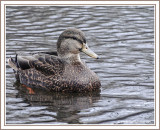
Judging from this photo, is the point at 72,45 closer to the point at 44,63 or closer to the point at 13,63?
the point at 44,63

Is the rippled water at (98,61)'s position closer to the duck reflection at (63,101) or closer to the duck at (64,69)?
the duck reflection at (63,101)

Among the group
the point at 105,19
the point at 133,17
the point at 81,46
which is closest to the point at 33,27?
the point at 105,19

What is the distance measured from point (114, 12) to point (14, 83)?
23.1 feet

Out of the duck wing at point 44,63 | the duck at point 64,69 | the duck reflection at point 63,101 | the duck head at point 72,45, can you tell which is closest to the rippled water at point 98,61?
the duck reflection at point 63,101

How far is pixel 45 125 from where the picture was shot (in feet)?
26.5

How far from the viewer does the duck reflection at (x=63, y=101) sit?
865cm

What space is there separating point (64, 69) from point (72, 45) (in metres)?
0.55

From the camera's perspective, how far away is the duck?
10016mm

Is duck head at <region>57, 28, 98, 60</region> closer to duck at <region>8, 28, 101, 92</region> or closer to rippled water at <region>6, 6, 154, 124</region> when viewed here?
duck at <region>8, 28, 101, 92</region>

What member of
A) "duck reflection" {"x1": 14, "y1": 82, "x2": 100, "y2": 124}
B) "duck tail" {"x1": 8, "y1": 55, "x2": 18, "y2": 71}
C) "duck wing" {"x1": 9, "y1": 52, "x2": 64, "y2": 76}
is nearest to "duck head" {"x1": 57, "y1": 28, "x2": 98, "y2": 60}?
"duck wing" {"x1": 9, "y1": 52, "x2": 64, "y2": 76}

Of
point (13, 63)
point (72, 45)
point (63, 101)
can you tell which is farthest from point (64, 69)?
point (13, 63)

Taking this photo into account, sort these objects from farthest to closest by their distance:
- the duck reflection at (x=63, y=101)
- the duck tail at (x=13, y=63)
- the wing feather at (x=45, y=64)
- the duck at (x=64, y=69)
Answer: the duck tail at (x=13, y=63), the wing feather at (x=45, y=64), the duck at (x=64, y=69), the duck reflection at (x=63, y=101)

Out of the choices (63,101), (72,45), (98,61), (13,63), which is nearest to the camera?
(63,101)

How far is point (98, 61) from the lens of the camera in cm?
1193
